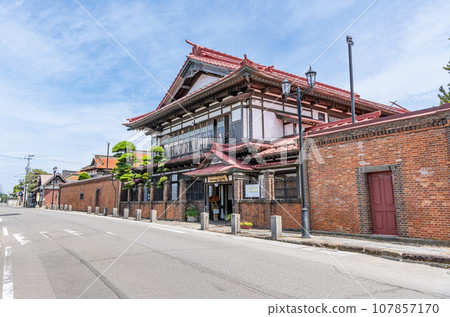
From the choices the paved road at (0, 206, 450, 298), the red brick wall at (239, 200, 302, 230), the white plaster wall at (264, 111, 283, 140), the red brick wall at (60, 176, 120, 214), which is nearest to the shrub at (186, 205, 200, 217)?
the red brick wall at (239, 200, 302, 230)

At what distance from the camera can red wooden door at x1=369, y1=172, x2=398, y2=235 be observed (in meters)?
10.5

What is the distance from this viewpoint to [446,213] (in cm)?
904

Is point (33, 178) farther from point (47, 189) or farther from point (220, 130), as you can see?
point (220, 130)

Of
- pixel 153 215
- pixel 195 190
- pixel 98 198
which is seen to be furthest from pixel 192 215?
pixel 98 198

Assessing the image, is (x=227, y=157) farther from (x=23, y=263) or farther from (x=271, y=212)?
(x=23, y=263)

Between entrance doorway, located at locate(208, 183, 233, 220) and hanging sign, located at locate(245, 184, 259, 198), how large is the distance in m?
4.03

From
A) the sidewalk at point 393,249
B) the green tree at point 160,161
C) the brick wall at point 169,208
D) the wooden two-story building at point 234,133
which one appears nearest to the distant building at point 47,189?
the brick wall at point 169,208

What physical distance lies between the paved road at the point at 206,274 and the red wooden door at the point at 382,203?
2.91m

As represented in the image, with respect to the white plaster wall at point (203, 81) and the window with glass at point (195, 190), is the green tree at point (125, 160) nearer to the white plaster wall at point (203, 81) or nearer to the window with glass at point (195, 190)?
the window with glass at point (195, 190)

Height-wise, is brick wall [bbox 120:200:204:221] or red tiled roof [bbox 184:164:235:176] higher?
red tiled roof [bbox 184:164:235:176]

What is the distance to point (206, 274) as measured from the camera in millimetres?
5547

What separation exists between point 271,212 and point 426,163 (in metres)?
6.62

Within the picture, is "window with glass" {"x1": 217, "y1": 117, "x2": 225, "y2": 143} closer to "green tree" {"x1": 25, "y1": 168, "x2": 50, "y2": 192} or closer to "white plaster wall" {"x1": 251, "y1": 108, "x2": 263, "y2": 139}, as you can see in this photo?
"white plaster wall" {"x1": 251, "y1": 108, "x2": 263, "y2": 139}
